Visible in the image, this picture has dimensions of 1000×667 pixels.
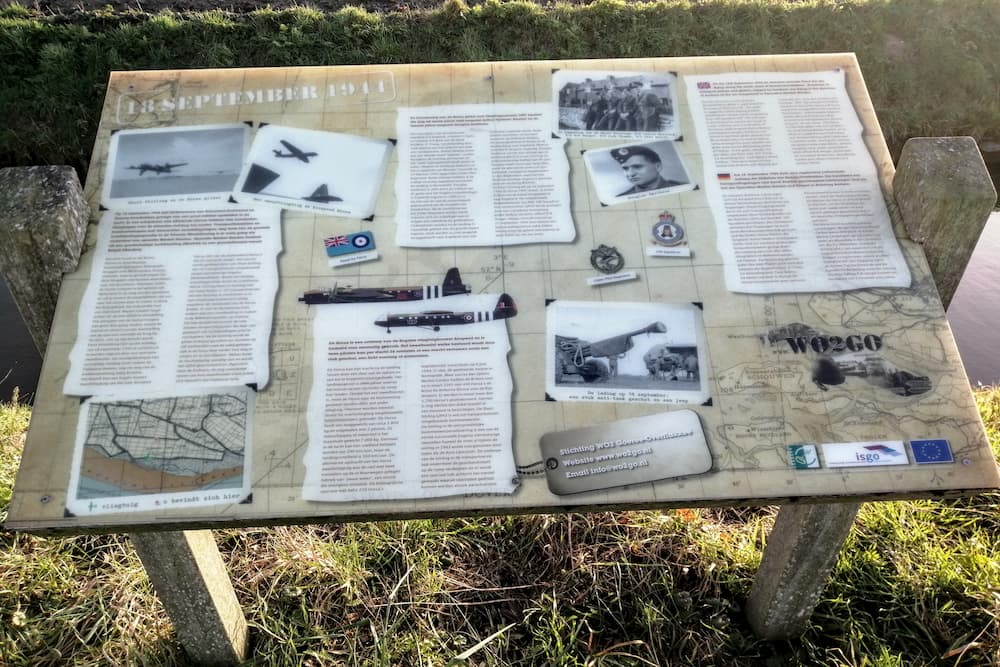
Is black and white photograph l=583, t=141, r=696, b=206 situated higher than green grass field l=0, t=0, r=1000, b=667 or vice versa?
black and white photograph l=583, t=141, r=696, b=206

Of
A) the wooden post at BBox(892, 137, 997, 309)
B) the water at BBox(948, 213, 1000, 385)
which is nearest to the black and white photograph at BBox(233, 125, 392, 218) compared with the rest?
the wooden post at BBox(892, 137, 997, 309)

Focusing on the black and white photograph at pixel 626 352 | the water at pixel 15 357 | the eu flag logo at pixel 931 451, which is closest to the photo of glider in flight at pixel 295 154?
the black and white photograph at pixel 626 352

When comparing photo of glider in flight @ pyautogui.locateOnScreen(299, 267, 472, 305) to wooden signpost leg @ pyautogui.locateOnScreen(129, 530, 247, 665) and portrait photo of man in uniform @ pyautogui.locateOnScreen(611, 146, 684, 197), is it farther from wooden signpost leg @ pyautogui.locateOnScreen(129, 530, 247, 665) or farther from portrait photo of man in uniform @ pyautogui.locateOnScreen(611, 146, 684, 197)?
wooden signpost leg @ pyautogui.locateOnScreen(129, 530, 247, 665)

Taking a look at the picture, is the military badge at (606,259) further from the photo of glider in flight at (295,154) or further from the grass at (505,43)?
the grass at (505,43)

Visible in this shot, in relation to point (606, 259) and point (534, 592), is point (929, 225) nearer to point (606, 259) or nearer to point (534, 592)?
point (606, 259)

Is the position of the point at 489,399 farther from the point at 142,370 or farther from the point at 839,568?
the point at 839,568

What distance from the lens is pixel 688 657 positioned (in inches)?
99.6

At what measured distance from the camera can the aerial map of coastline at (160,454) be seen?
1.63 meters

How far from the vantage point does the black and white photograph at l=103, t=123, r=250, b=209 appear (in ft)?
6.40

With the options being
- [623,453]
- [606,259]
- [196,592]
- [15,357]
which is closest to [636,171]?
[606,259]

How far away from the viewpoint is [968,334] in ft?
15.9

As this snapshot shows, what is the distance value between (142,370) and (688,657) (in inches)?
82.4

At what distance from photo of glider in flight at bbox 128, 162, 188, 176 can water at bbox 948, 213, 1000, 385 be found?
4.64m

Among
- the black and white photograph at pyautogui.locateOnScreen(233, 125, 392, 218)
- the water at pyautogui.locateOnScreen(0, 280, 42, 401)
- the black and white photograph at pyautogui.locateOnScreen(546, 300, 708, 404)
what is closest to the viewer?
the black and white photograph at pyautogui.locateOnScreen(546, 300, 708, 404)
